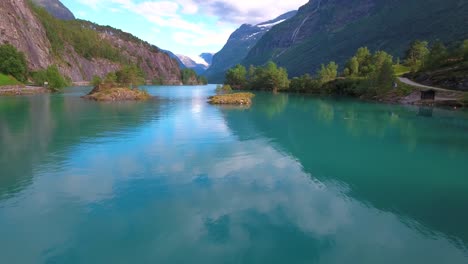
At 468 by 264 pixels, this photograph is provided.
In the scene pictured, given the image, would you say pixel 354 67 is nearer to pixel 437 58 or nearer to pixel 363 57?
pixel 363 57

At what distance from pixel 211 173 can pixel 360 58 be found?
149019 millimetres

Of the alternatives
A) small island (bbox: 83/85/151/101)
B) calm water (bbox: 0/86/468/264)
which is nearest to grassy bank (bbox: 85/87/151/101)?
small island (bbox: 83/85/151/101)

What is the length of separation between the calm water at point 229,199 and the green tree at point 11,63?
116267mm

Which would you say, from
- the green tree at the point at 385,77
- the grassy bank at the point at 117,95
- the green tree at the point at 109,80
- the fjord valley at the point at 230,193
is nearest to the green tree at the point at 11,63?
the green tree at the point at 109,80

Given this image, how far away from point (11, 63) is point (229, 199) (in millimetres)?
153283

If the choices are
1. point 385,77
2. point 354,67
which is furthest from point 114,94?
point 354,67

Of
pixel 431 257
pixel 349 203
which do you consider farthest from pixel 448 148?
pixel 431 257

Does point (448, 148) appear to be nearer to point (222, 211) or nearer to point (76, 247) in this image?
point (222, 211)

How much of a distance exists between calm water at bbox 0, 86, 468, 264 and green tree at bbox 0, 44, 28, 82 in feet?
381

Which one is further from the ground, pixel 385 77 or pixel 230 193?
pixel 385 77

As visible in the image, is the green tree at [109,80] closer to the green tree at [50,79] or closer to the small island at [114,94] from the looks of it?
the small island at [114,94]

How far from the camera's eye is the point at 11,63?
140 metres

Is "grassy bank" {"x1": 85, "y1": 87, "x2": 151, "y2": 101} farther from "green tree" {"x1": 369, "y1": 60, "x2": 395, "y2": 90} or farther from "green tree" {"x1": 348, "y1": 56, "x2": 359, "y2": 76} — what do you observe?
"green tree" {"x1": 348, "y1": 56, "x2": 359, "y2": 76}

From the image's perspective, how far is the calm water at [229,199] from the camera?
1617 centimetres
